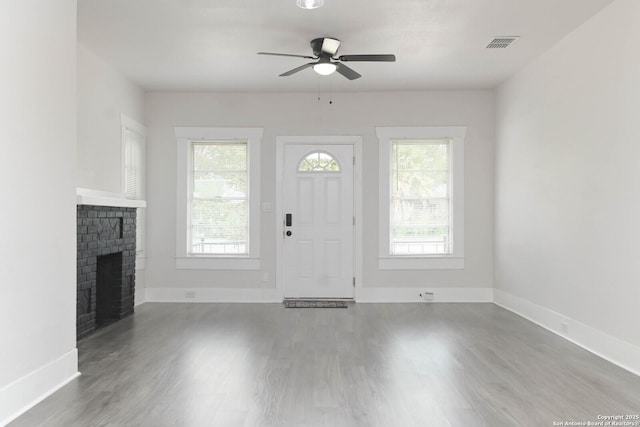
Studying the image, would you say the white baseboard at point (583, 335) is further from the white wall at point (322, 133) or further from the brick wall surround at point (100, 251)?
the brick wall surround at point (100, 251)

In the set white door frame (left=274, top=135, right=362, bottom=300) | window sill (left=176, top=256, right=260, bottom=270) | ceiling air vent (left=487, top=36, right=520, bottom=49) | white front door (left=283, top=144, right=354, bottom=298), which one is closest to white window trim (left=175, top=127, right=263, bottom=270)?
window sill (left=176, top=256, right=260, bottom=270)

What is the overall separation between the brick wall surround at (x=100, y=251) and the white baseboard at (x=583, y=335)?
4.44 meters

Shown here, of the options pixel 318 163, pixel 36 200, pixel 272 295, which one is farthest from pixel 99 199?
pixel 318 163

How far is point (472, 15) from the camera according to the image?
411cm

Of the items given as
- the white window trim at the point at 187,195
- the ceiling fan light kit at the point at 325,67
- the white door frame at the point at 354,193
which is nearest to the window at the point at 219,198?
the white window trim at the point at 187,195

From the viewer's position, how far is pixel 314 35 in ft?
14.8

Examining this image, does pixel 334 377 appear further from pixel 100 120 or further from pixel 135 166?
pixel 135 166

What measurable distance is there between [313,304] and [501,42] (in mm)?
3701

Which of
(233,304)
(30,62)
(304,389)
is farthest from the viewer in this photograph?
(233,304)

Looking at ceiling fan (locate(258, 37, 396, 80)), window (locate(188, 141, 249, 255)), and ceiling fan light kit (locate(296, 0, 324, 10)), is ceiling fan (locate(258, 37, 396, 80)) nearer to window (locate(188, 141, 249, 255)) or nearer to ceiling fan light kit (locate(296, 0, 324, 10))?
ceiling fan light kit (locate(296, 0, 324, 10))

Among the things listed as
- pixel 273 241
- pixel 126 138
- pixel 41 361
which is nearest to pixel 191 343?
pixel 41 361

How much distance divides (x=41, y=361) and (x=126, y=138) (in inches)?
141

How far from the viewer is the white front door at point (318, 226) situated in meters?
6.59

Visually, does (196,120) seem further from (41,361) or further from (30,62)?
(41,361)
